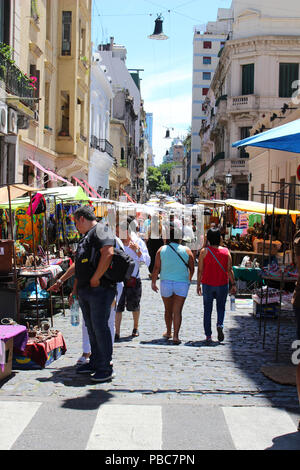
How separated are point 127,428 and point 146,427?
16 cm

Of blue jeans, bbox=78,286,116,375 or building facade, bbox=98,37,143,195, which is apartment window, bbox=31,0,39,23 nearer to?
blue jeans, bbox=78,286,116,375

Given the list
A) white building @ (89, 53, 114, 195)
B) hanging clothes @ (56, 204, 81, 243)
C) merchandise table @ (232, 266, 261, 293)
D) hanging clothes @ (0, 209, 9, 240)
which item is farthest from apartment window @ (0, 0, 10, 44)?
white building @ (89, 53, 114, 195)

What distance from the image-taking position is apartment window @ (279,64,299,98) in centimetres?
3819

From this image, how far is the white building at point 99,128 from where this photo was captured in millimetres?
32794

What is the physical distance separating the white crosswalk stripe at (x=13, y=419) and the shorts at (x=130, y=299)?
3591 millimetres

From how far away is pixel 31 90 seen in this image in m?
17.6

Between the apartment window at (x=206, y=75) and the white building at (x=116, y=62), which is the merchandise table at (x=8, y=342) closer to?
the white building at (x=116, y=62)

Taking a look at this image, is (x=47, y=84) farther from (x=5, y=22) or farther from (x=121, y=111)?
(x=121, y=111)

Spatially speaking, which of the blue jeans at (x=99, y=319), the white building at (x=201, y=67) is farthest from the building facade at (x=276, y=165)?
the white building at (x=201, y=67)

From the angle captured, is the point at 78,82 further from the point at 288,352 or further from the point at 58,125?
the point at 288,352

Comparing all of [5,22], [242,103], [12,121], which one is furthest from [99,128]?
[12,121]

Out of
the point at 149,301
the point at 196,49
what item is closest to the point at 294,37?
the point at 149,301

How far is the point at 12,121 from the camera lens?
1603cm
